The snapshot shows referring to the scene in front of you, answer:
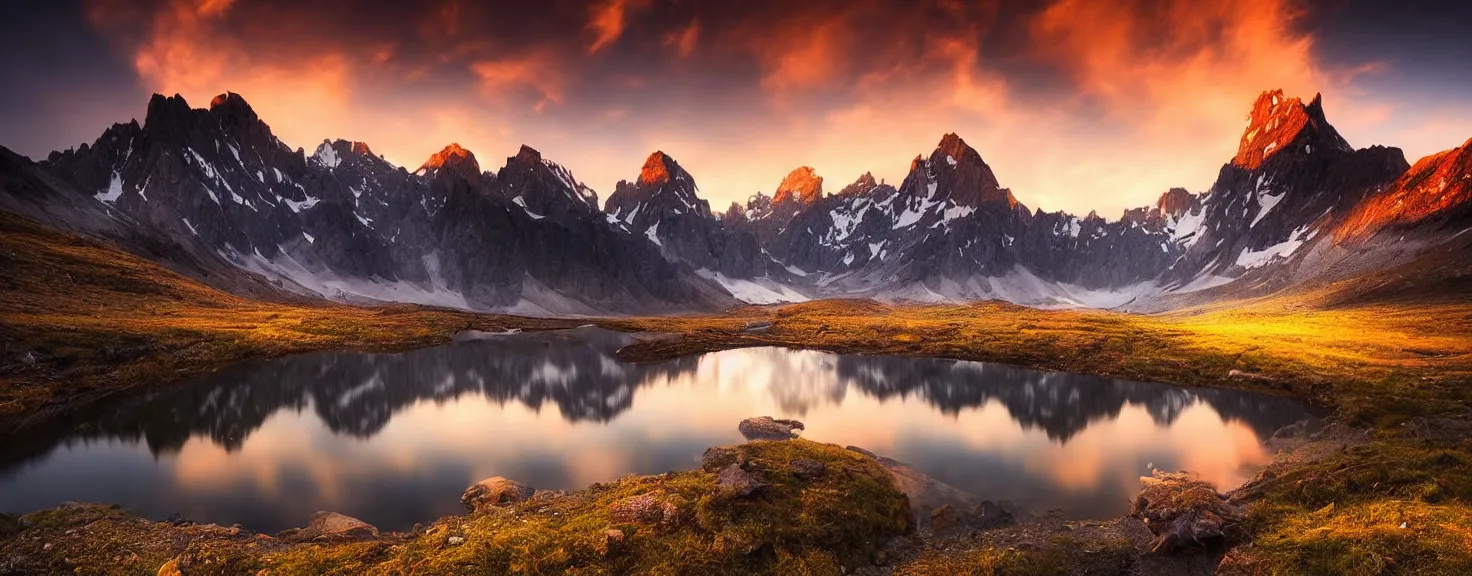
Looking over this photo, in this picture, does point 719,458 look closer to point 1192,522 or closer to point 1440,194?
point 1192,522

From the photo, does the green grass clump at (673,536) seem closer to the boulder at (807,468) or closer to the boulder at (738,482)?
the boulder at (738,482)

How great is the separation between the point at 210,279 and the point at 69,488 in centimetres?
17009

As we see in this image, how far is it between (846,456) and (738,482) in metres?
11.1

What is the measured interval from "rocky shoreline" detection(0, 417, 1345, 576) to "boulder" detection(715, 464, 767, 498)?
10 cm

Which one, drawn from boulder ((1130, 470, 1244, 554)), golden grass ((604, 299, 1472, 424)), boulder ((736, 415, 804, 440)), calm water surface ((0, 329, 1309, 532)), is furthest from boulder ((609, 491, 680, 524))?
golden grass ((604, 299, 1472, 424))

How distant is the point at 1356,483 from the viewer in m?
22.7

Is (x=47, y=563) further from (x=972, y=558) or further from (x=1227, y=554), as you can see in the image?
(x=1227, y=554)

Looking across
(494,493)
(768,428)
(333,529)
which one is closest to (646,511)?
(494,493)

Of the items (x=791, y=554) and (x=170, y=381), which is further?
→ (x=170, y=381)

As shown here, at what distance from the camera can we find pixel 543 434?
4175 cm

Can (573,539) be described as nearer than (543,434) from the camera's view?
Yes

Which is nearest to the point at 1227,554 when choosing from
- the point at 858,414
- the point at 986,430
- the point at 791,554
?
the point at 791,554

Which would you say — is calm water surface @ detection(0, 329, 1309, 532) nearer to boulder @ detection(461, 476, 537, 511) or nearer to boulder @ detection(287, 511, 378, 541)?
boulder @ detection(461, 476, 537, 511)

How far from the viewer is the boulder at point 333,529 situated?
72.2 ft
